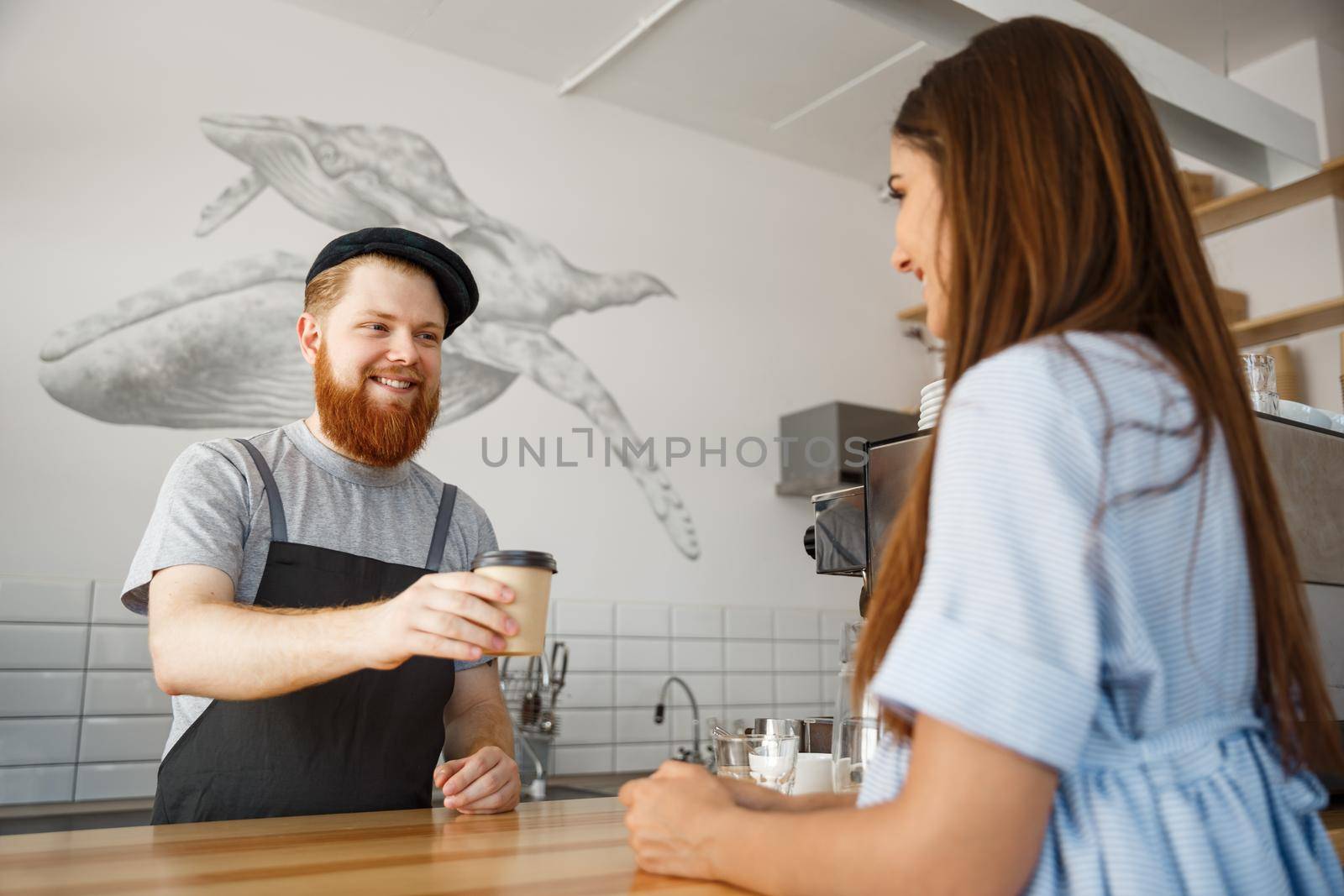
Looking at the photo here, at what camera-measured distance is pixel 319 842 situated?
1039 millimetres

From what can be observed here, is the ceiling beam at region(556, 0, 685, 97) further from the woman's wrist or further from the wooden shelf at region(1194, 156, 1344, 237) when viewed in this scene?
the woman's wrist

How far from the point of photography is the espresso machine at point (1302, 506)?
4.71 ft

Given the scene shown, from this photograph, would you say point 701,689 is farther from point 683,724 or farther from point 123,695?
point 123,695

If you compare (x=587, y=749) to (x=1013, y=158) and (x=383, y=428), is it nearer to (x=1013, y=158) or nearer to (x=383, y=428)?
(x=383, y=428)

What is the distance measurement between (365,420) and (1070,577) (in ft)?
4.46

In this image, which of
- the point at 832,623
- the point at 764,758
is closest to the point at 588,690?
the point at 832,623

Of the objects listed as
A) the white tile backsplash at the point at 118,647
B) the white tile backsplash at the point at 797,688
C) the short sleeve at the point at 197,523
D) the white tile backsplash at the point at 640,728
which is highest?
the short sleeve at the point at 197,523

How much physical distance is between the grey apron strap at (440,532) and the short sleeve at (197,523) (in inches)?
12.0

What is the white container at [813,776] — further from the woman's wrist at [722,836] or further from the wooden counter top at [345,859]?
the woman's wrist at [722,836]

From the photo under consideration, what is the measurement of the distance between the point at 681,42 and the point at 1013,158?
2.93m

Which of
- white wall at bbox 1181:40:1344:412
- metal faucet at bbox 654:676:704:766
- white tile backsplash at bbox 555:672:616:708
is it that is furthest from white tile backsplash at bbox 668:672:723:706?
white wall at bbox 1181:40:1344:412

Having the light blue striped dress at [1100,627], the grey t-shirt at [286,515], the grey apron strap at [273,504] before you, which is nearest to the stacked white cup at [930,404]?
the light blue striped dress at [1100,627]

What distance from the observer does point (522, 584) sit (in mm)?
994

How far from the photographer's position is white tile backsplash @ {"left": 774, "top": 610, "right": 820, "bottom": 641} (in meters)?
3.87
